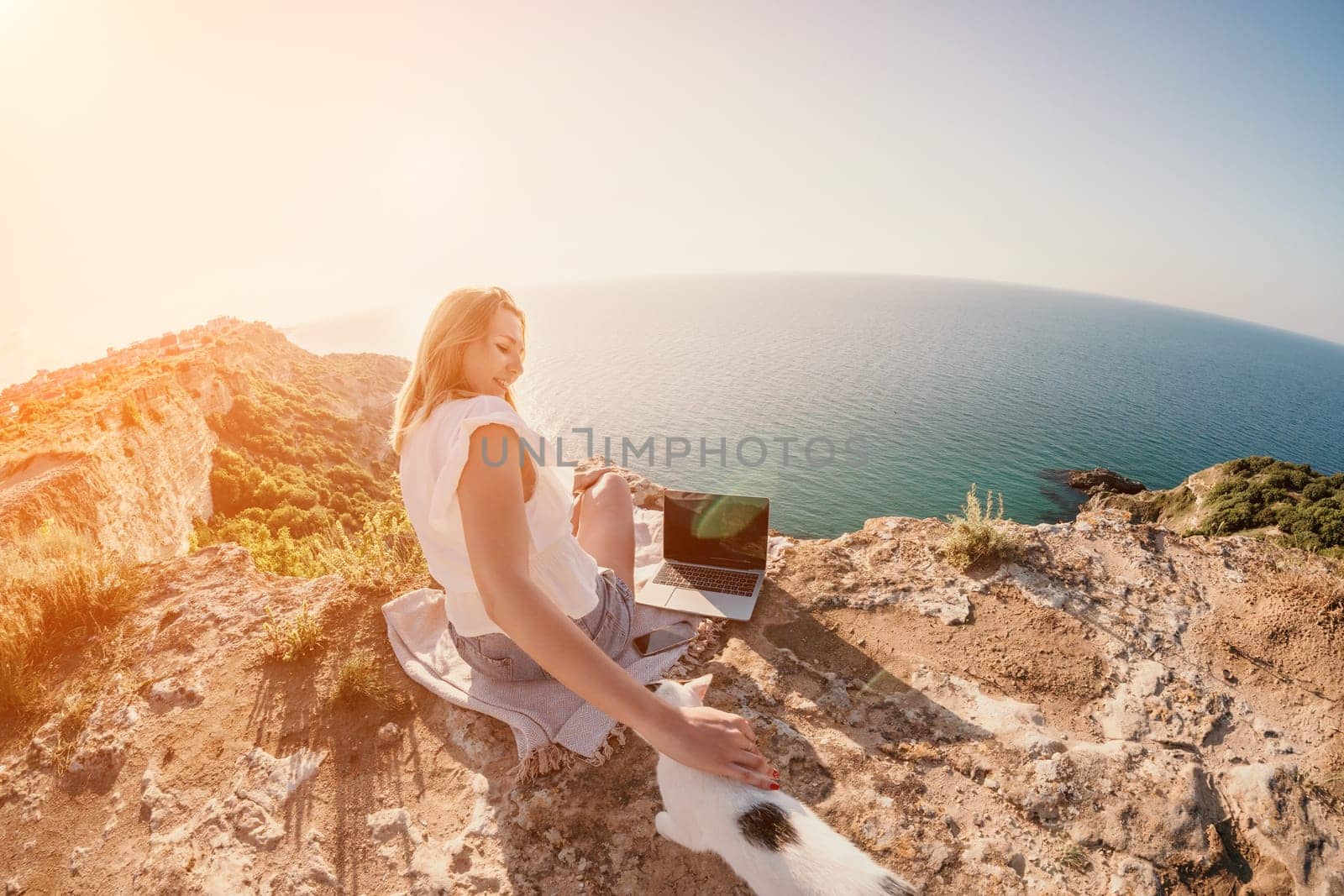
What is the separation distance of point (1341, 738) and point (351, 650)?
6668 mm

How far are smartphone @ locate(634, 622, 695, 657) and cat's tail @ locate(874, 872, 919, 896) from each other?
1911mm

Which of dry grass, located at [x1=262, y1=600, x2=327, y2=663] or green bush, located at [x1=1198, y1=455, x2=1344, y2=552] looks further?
green bush, located at [x1=1198, y1=455, x2=1344, y2=552]

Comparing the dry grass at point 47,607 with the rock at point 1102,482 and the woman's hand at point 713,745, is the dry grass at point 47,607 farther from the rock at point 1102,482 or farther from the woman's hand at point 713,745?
the rock at point 1102,482

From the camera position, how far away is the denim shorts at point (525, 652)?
3.15 metres

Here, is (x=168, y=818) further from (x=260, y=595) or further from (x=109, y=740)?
(x=260, y=595)

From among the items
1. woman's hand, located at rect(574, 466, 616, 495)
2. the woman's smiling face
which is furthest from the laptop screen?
the woman's smiling face

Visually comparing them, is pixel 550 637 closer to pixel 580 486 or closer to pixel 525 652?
pixel 525 652

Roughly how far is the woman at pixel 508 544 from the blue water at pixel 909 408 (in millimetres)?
30821

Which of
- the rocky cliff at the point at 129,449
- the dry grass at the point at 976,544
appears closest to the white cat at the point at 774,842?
the dry grass at the point at 976,544

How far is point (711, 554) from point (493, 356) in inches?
112

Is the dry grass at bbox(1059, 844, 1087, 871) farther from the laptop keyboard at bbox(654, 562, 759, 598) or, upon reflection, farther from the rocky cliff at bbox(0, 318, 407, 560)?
the rocky cliff at bbox(0, 318, 407, 560)

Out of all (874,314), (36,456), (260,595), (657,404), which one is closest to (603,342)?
(657,404)

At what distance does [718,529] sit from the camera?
4715mm

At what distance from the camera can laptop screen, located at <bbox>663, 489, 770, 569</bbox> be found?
4617mm
